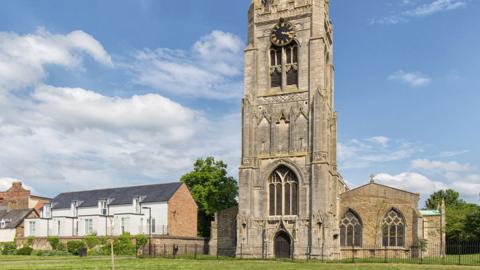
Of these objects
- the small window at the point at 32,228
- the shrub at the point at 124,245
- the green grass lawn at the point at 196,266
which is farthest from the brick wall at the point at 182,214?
the green grass lawn at the point at 196,266

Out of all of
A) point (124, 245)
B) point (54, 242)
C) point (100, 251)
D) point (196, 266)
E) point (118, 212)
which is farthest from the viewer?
point (54, 242)

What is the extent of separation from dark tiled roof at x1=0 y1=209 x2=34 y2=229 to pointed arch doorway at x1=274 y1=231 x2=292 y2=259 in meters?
39.0

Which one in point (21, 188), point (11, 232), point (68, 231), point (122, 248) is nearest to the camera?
point (122, 248)

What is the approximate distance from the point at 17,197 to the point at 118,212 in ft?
102

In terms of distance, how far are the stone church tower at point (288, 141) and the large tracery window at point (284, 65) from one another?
0.31ft

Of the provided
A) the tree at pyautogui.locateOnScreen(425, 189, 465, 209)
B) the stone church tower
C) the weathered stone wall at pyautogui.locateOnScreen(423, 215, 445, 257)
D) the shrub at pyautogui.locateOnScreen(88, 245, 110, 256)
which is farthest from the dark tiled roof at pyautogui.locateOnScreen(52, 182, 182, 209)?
the tree at pyautogui.locateOnScreen(425, 189, 465, 209)

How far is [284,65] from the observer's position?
52125mm

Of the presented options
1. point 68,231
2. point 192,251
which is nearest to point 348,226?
point 192,251

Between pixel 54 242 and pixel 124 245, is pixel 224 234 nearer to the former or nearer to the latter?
pixel 124 245

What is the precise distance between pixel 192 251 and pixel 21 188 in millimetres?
40673

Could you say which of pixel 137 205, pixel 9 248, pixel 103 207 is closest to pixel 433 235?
pixel 137 205

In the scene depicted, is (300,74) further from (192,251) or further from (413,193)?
(192,251)

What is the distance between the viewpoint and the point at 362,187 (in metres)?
52.0

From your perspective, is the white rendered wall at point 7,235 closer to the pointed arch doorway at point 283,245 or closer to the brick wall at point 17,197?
the brick wall at point 17,197
